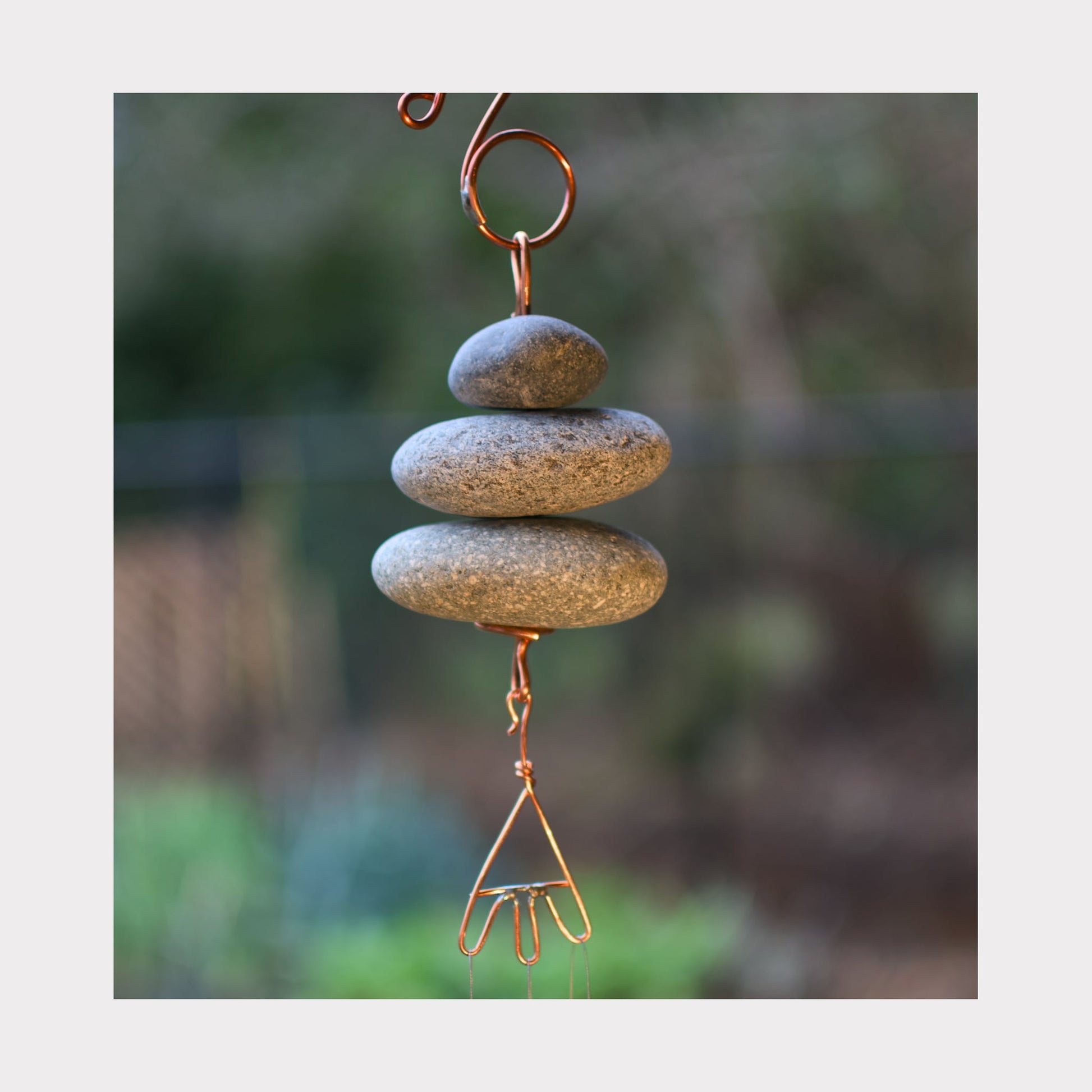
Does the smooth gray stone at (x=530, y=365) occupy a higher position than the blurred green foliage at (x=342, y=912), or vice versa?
the smooth gray stone at (x=530, y=365)

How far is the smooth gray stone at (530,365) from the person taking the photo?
A: 4.40 feet

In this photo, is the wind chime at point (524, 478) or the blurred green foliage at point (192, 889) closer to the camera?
the wind chime at point (524, 478)

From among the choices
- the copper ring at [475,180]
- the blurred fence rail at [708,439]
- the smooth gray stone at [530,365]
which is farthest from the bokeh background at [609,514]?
the copper ring at [475,180]

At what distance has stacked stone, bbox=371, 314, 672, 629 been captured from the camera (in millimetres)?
1330

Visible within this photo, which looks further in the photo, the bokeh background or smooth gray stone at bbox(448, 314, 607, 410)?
the bokeh background

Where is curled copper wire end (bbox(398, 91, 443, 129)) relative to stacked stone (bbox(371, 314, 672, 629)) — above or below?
above

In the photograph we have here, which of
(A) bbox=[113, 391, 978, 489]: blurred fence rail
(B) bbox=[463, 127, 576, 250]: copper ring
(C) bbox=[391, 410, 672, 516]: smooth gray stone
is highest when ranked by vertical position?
(A) bbox=[113, 391, 978, 489]: blurred fence rail

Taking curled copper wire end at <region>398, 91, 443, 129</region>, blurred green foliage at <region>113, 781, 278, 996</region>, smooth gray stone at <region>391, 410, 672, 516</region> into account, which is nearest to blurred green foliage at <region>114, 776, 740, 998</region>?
blurred green foliage at <region>113, 781, 278, 996</region>

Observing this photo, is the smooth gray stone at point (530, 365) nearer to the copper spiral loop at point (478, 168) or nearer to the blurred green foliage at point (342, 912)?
the copper spiral loop at point (478, 168)

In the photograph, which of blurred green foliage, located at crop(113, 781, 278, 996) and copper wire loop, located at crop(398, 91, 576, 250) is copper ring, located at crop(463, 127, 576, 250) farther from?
blurred green foliage, located at crop(113, 781, 278, 996)

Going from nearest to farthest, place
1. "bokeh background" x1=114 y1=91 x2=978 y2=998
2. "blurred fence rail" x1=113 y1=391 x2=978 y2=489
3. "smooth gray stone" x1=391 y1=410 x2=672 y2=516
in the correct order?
"smooth gray stone" x1=391 y1=410 x2=672 y2=516 → "bokeh background" x1=114 y1=91 x2=978 y2=998 → "blurred fence rail" x1=113 y1=391 x2=978 y2=489

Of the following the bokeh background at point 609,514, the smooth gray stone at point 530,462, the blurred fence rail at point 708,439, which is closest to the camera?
the smooth gray stone at point 530,462

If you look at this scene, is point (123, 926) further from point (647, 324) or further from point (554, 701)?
point (647, 324)

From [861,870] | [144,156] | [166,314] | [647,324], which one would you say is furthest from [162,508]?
[861,870]
